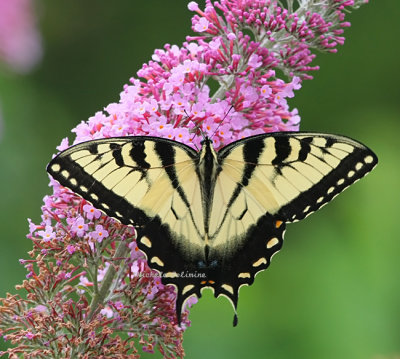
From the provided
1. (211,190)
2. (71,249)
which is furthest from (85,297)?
(211,190)

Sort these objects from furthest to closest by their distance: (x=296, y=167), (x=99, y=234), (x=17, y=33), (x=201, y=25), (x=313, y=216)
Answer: (x=313, y=216)
(x=17, y=33)
(x=201, y=25)
(x=296, y=167)
(x=99, y=234)

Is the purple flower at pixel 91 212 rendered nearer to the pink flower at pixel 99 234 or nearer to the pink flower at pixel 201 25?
→ the pink flower at pixel 99 234

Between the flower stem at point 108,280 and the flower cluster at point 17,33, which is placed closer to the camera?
the flower stem at point 108,280

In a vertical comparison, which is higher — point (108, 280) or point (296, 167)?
point (296, 167)

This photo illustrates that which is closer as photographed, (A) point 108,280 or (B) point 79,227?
(B) point 79,227

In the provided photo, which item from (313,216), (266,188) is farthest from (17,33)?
(266,188)

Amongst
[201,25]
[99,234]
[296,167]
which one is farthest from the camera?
[201,25]

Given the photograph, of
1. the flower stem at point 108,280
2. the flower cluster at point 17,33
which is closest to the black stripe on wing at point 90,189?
the flower stem at point 108,280

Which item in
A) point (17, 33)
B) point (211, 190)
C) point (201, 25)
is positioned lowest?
point (211, 190)

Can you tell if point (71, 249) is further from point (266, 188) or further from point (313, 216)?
point (313, 216)

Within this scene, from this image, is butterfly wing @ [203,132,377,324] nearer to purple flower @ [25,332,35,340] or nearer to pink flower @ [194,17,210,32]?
pink flower @ [194,17,210,32]
